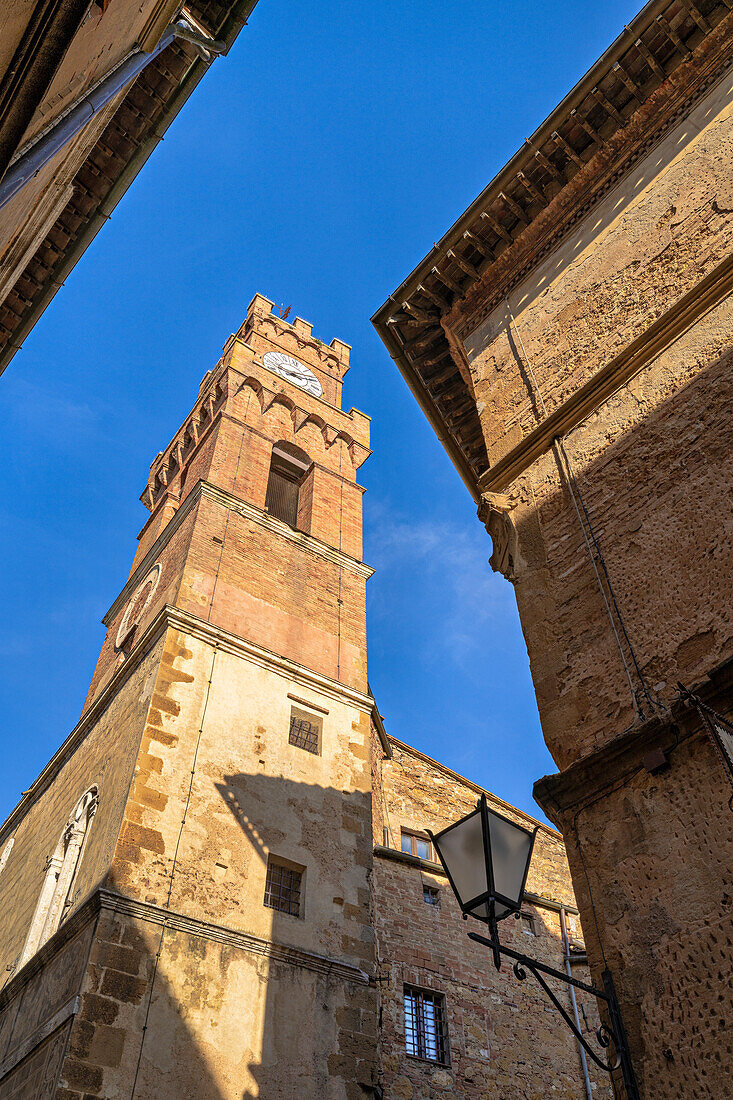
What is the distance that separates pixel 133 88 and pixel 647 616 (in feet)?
22.5

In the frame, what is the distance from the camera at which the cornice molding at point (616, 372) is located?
209 inches

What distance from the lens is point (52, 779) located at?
632 inches

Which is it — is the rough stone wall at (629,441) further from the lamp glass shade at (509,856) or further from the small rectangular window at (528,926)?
the small rectangular window at (528,926)

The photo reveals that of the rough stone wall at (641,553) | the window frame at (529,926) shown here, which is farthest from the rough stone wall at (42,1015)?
the window frame at (529,926)

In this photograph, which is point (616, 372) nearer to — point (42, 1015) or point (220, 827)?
point (220, 827)

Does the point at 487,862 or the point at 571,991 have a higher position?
the point at 571,991

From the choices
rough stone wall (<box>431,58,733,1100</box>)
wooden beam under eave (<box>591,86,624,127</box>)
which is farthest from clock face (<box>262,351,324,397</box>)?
wooden beam under eave (<box>591,86,624,127</box>)

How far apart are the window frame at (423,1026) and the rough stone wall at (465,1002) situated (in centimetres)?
8

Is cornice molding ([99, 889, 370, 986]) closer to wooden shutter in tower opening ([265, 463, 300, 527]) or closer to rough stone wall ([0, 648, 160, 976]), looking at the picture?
rough stone wall ([0, 648, 160, 976])

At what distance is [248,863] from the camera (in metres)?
11.4

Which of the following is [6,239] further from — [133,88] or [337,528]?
[337,528]

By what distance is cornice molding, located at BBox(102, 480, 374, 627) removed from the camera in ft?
55.9

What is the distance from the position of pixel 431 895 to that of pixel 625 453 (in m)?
12.7

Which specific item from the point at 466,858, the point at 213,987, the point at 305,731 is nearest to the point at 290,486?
the point at 305,731
